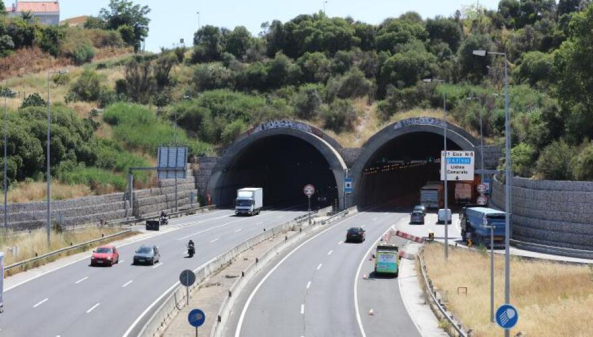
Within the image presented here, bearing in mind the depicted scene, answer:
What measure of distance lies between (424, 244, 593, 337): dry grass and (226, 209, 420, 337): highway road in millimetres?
3031

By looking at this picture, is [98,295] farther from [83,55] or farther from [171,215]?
[83,55]

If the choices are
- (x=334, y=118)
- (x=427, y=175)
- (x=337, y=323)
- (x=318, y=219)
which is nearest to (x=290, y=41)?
(x=427, y=175)

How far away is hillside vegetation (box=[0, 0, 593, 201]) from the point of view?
7200cm

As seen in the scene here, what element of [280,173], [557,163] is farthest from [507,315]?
[280,173]

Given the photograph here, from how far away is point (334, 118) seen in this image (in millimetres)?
109875

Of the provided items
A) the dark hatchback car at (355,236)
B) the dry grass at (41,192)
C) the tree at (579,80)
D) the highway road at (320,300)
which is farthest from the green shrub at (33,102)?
the tree at (579,80)

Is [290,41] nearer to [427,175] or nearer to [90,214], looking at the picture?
[427,175]

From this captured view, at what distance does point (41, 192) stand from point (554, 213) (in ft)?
142

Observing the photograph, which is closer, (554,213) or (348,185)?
(554,213)

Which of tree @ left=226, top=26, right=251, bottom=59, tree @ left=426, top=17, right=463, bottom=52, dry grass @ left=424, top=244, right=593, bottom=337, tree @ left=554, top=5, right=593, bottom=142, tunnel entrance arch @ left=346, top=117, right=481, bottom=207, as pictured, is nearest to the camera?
dry grass @ left=424, top=244, right=593, bottom=337

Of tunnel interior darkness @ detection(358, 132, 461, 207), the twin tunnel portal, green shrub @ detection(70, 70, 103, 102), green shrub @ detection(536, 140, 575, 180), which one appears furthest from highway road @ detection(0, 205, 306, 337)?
green shrub @ detection(70, 70, 103, 102)

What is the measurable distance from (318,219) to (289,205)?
79.3 ft

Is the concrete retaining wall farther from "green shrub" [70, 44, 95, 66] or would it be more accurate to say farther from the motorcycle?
"green shrub" [70, 44, 95, 66]

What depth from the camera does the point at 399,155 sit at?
11588 centimetres
